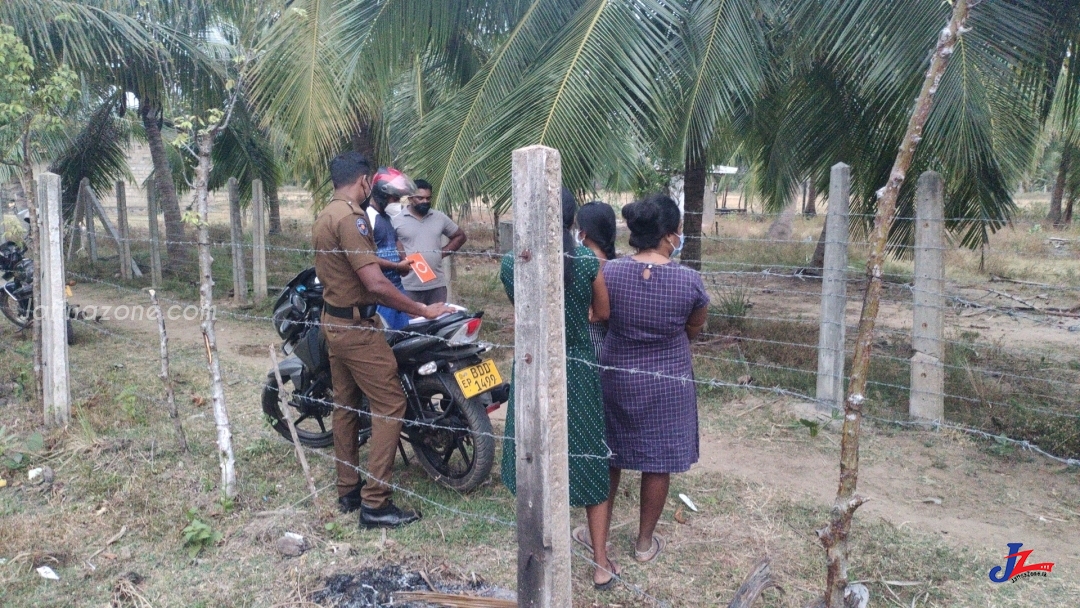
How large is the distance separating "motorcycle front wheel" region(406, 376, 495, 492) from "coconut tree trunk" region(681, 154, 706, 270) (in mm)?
4099

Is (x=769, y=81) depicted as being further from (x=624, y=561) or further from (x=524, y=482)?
(x=524, y=482)

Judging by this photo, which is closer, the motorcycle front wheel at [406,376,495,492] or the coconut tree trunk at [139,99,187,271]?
the motorcycle front wheel at [406,376,495,492]

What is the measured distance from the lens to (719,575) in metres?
3.36

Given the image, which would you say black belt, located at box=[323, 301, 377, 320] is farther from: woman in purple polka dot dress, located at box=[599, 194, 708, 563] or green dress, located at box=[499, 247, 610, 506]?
woman in purple polka dot dress, located at box=[599, 194, 708, 563]

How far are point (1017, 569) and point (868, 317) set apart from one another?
1.73 meters

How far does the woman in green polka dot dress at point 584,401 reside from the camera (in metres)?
2.98

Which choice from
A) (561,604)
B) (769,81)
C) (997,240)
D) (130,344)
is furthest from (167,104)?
(997,240)

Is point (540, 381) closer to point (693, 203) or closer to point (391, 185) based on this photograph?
point (391, 185)

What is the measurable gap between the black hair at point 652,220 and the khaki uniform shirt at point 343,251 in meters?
1.16

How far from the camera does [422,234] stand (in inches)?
237

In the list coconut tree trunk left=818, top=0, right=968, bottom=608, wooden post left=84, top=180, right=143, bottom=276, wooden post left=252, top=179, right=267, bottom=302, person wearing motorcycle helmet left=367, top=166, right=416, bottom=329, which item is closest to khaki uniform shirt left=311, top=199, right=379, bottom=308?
person wearing motorcycle helmet left=367, top=166, right=416, bottom=329

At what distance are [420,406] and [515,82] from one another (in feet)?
9.58

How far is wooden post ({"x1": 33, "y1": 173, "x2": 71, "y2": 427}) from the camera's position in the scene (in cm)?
500

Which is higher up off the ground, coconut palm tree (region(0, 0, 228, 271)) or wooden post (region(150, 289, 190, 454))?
coconut palm tree (region(0, 0, 228, 271))
